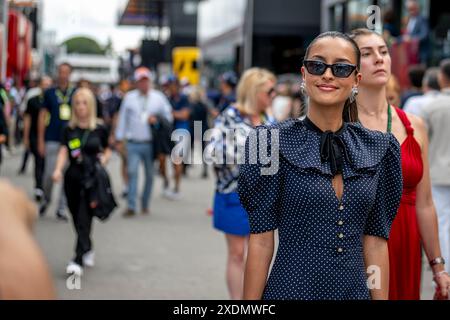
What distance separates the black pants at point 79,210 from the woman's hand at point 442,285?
4689 mm

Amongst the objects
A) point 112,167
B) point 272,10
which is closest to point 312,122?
point 112,167

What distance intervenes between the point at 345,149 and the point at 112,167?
20.0 metres

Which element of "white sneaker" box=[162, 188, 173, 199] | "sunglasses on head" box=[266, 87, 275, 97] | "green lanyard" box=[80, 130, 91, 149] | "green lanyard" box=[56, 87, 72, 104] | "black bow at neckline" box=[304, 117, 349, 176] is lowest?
"white sneaker" box=[162, 188, 173, 199]

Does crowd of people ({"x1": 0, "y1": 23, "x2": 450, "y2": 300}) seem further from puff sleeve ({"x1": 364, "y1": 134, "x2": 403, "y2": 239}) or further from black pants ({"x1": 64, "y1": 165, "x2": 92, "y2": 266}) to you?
black pants ({"x1": 64, "y1": 165, "x2": 92, "y2": 266})

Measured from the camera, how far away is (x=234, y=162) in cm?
686

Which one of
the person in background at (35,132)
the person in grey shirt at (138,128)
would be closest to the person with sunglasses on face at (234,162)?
the person in grey shirt at (138,128)

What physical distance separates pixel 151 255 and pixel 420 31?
6454 millimetres

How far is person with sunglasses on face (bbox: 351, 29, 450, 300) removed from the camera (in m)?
4.51

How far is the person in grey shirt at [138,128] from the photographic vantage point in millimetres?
13117

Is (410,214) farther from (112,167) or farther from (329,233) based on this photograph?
(112,167)

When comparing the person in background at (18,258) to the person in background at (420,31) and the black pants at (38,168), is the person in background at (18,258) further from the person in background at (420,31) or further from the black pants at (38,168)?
the person in background at (420,31)

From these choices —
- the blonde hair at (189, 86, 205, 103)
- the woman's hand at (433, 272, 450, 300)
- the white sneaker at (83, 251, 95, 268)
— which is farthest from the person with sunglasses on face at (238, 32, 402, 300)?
the blonde hair at (189, 86, 205, 103)

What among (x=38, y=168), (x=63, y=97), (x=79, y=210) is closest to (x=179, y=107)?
(x=38, y=168)

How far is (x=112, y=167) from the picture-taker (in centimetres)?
2317
